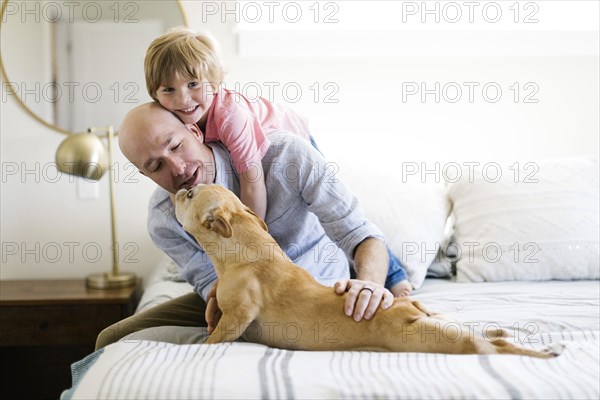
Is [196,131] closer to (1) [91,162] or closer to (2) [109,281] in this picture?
(1) [91,162]

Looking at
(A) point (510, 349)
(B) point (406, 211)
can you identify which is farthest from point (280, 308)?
(B) point (406, 211)

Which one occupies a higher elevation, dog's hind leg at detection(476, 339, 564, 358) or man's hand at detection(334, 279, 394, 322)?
man's hand at detection(334, 279, 394, 322)

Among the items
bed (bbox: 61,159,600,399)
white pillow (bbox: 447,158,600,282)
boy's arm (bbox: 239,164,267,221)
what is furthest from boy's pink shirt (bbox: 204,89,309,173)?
white pillow (bbox: 447,158,600,282)

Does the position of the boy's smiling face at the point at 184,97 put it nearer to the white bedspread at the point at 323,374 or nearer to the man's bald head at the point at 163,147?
the man's bald head at the point at 163,147

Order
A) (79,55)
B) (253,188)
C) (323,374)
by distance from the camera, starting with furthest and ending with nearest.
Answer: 1. (79,55)
2. (253,188)
3. (323,374)

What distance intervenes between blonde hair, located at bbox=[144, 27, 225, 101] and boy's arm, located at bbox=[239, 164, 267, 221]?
8.3 inches

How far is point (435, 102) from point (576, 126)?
0.54 metres

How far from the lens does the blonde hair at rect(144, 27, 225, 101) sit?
138 centimetres

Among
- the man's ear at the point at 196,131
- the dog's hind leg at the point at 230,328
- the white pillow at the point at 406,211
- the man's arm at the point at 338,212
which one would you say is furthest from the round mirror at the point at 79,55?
the dog's hind leg at the point at 230,328

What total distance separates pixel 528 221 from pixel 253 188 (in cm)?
94

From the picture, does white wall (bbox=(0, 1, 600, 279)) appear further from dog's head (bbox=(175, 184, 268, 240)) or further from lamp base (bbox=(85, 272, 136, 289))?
dog's head (bbox=(175, 184, 268, 240))

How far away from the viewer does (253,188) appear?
57.1 inches

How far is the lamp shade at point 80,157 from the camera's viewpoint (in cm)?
212

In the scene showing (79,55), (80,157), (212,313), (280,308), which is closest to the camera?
(280,308)
